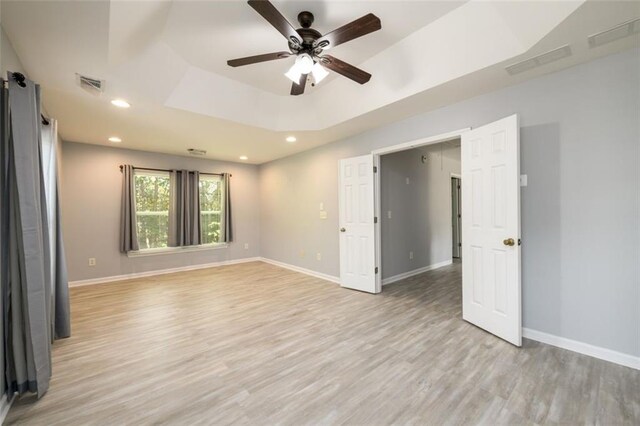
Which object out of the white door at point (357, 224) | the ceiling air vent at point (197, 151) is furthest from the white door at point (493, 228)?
the ceiling air vent at point (197, 151)

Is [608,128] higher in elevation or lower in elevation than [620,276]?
higher

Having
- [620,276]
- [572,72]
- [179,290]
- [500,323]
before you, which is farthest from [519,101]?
[179,290]

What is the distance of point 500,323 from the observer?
254 centimetres

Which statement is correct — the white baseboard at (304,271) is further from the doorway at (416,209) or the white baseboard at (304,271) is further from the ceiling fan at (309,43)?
the ceiling fan at (309,43)

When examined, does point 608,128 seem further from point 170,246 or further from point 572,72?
point 170,246

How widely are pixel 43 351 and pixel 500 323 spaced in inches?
147

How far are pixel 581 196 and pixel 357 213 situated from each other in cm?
250

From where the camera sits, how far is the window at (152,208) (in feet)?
17.1

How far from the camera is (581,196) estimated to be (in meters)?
2.29

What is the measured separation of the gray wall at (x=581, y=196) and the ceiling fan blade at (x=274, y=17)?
2.11 m

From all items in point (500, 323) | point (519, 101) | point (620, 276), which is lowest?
point (500, 323)

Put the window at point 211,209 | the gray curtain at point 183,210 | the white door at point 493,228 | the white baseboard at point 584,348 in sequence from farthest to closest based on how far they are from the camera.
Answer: the window at point 211,209, the gray curtain at point 183,210, the white door at point 493,228, the white baseboard at point 584,348

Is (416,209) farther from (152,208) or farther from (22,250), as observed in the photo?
(152,208)

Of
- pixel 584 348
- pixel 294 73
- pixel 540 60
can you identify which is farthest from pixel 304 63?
pixel 584 348
